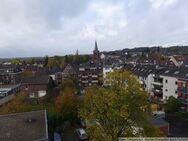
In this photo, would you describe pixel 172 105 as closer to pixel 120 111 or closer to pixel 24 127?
pixel 120 111

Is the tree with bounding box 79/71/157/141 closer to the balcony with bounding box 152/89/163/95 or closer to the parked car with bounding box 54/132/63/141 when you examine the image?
the parked car with bounding box 54/132/63/141

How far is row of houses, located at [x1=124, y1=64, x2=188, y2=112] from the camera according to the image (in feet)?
141

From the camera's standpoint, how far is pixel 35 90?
53.8m

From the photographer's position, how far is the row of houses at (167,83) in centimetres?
4300

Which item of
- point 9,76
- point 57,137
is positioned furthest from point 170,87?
point 9,76

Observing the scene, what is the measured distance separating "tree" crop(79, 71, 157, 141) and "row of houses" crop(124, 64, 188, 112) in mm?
25451

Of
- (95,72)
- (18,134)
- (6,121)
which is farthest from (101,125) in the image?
(95,72)

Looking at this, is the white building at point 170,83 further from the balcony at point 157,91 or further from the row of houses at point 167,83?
the balcony at point 157,91

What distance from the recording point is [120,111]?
18359mm

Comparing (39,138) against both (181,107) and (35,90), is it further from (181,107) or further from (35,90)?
(35,90)

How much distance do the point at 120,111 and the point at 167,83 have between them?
32.6 m

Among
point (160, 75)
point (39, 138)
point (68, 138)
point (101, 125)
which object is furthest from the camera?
point (160, 75)

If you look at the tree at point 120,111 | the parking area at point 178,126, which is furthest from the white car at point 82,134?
the tree at point 120,111

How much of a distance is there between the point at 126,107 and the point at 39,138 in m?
8.67
